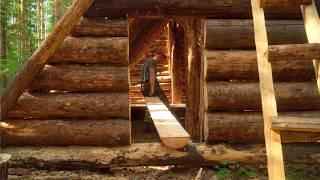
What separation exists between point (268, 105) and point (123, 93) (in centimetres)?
340

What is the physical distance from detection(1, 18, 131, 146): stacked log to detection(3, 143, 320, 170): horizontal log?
17 cm

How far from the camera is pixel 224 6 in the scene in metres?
6.02

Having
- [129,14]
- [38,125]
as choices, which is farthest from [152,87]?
[38,125]

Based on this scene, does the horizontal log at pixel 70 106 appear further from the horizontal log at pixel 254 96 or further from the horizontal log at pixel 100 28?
the horizontal log at pixel 254 96

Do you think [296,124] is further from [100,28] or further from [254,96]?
[100,28]

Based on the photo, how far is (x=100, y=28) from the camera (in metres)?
5.90

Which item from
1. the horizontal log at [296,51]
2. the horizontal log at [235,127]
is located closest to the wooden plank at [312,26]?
the horizontal log at [296,51]

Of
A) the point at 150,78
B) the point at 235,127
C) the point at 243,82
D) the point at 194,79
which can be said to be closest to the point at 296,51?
the point at 235,127

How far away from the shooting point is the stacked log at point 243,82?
573cm

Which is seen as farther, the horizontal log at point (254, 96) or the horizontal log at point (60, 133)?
the horizontal log at point (254, 96)

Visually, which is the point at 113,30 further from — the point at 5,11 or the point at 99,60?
the point at 5,11

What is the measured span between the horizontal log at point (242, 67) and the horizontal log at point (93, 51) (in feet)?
4.58

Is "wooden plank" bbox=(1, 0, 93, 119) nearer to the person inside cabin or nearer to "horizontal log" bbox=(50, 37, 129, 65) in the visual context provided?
"horizontal log" bbox=(50, 37, 129, 65)

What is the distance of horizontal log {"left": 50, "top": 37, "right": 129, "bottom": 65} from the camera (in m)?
5.76
